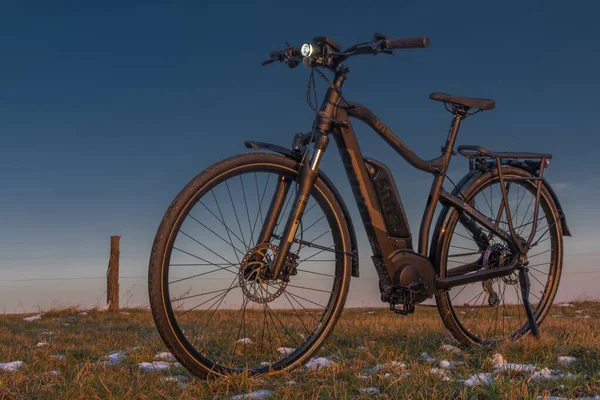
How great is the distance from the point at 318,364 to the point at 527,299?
7.80 feet

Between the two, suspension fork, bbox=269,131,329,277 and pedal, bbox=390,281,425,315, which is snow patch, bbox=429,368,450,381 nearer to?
pedal, bbox=390,281,425,315

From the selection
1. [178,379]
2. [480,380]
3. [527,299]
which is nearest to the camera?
[480,380]

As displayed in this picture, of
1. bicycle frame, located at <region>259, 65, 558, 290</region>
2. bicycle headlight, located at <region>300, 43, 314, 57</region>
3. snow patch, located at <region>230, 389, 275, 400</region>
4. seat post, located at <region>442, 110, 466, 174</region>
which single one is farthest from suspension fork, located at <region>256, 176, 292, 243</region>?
seat post, located at <region>442, 110, 466, 174</region>

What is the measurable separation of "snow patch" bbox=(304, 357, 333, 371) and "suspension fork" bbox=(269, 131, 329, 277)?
727 millimetres

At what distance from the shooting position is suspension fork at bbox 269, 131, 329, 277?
3.56 metres

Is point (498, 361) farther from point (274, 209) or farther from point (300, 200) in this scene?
point (274, 209)

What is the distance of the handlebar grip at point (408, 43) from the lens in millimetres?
3750

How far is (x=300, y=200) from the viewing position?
3719 mm

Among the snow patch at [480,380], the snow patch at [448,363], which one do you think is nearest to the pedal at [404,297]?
the snow patch at [448,363]

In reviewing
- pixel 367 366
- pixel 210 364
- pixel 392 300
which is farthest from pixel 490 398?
pixel 210 364

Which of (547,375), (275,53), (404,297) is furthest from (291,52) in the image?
(547,375)

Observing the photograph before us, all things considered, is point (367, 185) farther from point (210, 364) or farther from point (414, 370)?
point (210, 364)

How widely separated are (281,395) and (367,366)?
3.32 feet

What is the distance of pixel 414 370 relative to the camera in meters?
3.44
